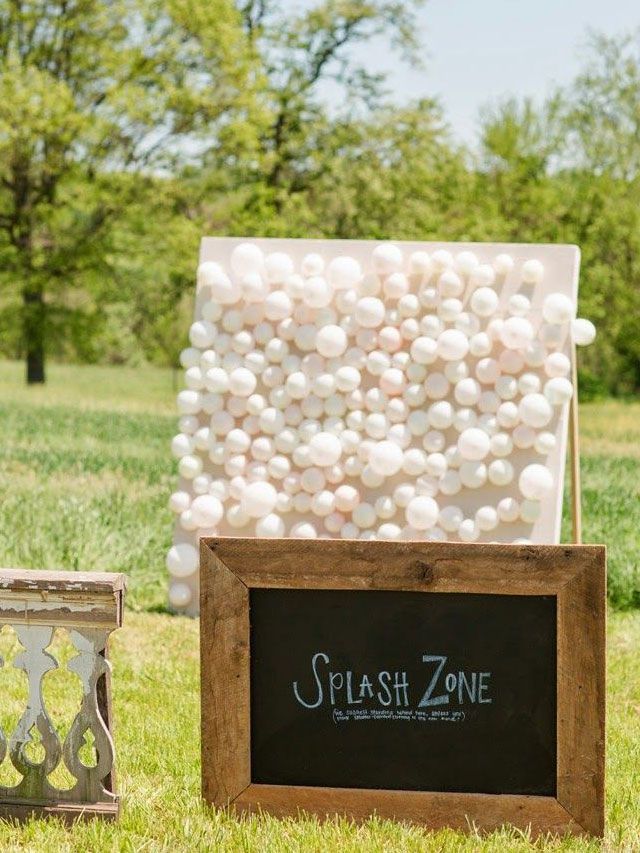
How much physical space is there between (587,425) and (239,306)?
14.4m

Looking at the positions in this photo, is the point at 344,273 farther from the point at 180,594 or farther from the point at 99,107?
the point at 99,107

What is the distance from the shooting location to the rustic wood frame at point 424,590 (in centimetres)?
280

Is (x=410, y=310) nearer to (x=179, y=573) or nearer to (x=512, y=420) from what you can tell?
(x=512, y=420)

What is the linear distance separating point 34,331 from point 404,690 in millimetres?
24584

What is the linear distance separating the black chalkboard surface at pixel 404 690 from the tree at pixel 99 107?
2090 cm

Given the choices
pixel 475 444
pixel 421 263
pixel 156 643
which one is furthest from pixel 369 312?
pixel 156 643

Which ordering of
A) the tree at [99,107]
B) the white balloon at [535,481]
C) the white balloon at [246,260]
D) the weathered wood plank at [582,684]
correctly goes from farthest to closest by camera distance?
the tree at [99,107] → the white balloon at [246,260] → the white balloon at [535,481] → the weathered wood plank at [582,684]

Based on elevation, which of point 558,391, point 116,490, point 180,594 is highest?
point 558,391

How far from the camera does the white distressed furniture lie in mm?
2832

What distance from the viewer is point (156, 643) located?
5.24 metres

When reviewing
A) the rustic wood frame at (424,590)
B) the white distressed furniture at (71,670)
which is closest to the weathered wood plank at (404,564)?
the rustic wood frame at (424,590)

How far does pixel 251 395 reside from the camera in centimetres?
579

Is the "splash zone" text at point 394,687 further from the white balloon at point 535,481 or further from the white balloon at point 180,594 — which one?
the white balloon at point 180,594

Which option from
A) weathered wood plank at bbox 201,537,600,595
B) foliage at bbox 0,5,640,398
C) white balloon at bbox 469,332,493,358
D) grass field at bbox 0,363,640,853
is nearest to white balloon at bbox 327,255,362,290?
white balloon at bbox 469,332,493,358
